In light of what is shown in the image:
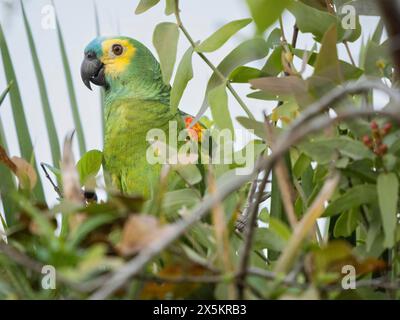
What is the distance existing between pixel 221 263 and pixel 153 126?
1.67 metres

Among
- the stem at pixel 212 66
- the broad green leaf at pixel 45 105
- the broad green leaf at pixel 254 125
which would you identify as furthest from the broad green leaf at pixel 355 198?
the broad green leaf at pixel 45 105

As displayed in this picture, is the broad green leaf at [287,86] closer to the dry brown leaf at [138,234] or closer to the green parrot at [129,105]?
the dry brown leaf at [138,234]

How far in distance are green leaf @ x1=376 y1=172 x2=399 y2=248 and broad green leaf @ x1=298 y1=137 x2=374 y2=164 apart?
0.09ft

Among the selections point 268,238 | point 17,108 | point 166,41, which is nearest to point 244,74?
point 166,41

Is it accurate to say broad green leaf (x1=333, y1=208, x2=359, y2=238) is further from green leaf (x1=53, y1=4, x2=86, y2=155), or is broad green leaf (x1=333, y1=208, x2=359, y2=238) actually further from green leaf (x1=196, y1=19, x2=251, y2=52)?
green leaf (x1=53, y1=4, x2=86, y2=155)

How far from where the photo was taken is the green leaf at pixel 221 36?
3.19ft

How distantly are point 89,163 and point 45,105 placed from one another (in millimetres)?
392

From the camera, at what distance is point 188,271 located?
1.86 feet

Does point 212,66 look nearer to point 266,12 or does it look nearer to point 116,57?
point 266,12

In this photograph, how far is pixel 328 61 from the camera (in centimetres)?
82

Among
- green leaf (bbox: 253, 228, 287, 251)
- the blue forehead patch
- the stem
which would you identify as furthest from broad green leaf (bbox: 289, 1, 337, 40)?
the blue forehead patch
